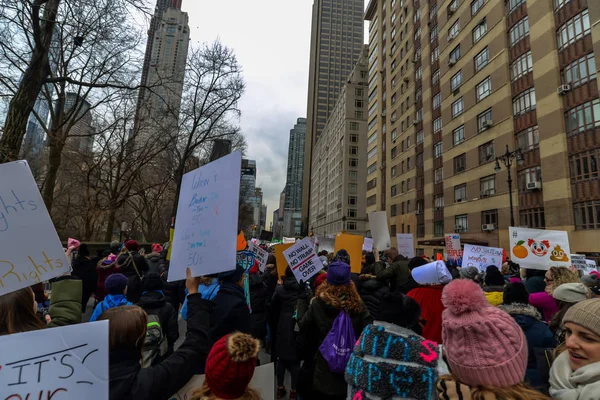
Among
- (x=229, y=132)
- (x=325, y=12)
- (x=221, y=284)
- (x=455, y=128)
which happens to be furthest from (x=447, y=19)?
(x=325, y=12)

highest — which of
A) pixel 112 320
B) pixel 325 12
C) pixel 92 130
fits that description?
pixel 325 12

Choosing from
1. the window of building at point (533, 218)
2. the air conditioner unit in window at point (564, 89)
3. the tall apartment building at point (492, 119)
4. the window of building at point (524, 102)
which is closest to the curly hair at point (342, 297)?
the tall apartment building at point (492, 119)

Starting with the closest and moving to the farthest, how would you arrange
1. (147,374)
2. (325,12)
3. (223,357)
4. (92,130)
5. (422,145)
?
1. (223,357)
2. (147,374)
3. (92,130)
4. (422,145)
5. (325,12)

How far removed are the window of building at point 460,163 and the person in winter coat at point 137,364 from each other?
3461cm

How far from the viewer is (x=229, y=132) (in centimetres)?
2506

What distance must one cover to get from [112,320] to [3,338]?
61cm

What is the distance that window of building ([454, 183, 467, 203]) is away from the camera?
104 ft

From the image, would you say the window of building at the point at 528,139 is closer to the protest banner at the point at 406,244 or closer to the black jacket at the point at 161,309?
the protest banner at the point at 406,244

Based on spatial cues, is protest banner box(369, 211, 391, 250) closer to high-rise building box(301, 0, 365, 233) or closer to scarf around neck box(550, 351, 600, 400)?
scarf around neck box(550, 351, 600, 400)

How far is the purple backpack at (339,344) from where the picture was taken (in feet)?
10.2

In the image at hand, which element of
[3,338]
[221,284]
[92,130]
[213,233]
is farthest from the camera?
[92,130]

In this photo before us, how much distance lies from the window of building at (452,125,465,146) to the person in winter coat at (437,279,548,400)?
35.1m

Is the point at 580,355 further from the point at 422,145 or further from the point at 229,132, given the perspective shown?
the point at 422,145

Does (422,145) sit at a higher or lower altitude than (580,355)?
higher
